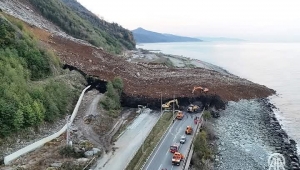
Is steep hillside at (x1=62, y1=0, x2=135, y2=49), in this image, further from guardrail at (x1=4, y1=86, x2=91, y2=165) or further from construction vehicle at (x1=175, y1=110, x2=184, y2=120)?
guardrail at (x1=4, y1=86, x2=91, y2=165)

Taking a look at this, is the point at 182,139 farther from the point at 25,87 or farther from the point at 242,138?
the point at 25,87

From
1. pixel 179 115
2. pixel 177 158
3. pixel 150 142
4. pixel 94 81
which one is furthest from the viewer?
pixel 94 81

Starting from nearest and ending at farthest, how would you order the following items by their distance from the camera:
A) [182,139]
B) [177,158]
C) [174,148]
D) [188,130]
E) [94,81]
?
[177,158] < [174,148] < [182,139] < [188,130] < [94,81]

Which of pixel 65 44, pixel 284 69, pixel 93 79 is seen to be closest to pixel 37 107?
pixel 93 79

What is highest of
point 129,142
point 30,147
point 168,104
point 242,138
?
point 30,147

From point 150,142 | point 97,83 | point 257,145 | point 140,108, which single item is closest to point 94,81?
point 97,83

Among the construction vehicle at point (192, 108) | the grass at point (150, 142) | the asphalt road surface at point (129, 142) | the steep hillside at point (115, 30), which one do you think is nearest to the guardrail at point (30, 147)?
the asphalt road surface at point (129, 142)

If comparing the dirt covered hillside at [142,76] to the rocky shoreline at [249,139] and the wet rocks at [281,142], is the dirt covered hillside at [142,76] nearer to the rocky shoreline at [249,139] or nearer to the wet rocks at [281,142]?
the rocky shoreline at [249,139]

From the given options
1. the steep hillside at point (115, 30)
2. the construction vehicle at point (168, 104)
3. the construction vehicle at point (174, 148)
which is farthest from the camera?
the steep hillside at point (115, 30)
